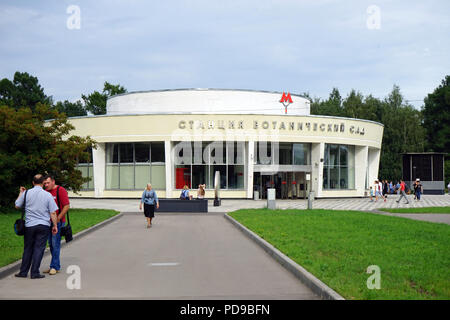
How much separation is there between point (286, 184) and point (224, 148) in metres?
7.54

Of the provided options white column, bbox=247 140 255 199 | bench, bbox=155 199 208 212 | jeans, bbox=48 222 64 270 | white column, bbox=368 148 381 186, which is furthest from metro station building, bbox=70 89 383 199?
jeans, bbox=48 222 64 270

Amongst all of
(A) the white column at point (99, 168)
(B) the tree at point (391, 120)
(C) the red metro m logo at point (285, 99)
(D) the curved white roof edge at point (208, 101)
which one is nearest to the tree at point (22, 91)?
(D) the curved white roof edge at point (208, 101)

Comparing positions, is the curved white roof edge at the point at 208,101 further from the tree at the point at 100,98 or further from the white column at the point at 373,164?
the tree at the point at 100,98

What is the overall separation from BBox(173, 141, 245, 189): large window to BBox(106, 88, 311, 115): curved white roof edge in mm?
5097

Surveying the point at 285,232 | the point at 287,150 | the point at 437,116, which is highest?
the point at 437,116

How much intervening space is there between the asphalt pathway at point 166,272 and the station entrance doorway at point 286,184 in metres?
29.1

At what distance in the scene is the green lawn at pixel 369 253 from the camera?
7.51 meters

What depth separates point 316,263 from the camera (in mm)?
9695

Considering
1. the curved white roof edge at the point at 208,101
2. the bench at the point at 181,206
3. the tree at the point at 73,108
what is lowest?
the bench at the point at 181,206

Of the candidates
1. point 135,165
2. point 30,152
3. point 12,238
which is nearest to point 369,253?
point 12,238
